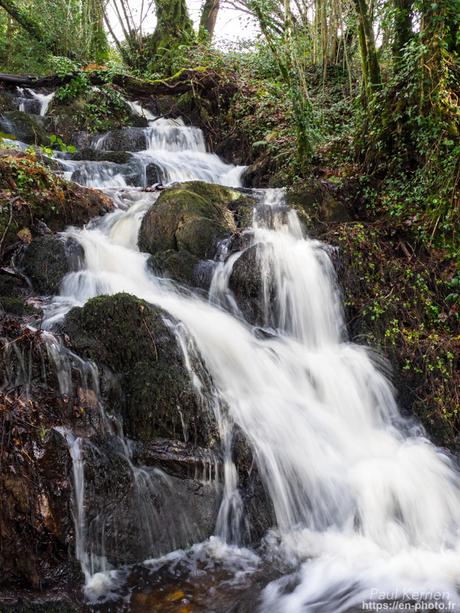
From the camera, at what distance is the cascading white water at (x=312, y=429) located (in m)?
3.28

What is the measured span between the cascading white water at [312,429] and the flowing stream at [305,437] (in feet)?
0.04

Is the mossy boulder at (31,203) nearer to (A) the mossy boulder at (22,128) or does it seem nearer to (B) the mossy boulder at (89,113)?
(A) the mossy boulder at (22,128)

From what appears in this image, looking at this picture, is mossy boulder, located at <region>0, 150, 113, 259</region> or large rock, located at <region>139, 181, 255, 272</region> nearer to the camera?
mossy boulder, located at <region>0, 150, 113, 259</region>

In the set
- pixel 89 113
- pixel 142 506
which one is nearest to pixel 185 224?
pixel 142 506

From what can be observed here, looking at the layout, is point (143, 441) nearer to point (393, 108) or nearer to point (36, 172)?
point (36, 172)

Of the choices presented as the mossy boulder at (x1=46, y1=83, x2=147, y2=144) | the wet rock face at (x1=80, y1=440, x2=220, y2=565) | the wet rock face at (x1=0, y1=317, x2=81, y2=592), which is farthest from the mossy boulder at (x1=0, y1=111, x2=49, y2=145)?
the wet rock face at (x1=80, y1=440, x2=220, y2=565)

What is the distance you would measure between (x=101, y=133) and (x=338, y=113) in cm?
561

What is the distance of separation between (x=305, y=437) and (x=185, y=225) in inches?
129

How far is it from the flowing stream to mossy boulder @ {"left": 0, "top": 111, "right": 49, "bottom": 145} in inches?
181

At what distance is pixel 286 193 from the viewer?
728 centimetres

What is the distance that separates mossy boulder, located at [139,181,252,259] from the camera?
625 centimetres

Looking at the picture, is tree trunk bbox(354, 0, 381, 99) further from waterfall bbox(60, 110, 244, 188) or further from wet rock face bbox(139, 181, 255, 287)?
waterfall bbox(60, 110, 244, 188)

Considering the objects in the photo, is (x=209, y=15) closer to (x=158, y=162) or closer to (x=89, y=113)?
(x=89, y=113)

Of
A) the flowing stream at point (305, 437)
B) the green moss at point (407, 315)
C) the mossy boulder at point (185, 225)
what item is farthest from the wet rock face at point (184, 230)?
the green moss at point (407, 315)
